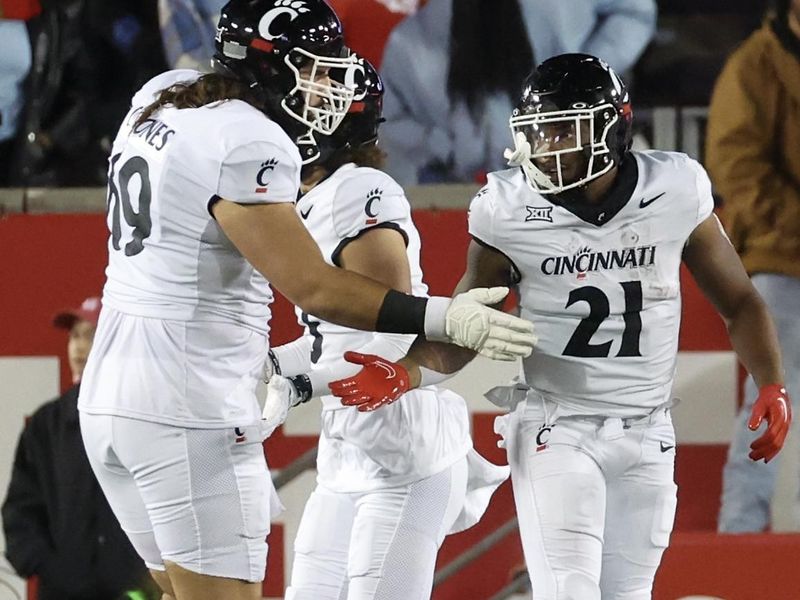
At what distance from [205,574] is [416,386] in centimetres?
63

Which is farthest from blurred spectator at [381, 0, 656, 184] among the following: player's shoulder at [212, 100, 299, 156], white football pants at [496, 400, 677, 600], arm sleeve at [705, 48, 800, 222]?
player's shoulder at [212, 100, 299, 156]

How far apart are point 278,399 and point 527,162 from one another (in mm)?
744

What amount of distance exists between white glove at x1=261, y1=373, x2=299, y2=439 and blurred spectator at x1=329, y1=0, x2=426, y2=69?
1.70 metres

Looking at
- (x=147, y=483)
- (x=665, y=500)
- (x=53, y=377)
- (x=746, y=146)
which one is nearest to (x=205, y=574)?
(x=147, y=483)

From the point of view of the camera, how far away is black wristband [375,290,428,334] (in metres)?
3.05

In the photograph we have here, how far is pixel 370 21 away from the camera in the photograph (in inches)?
199

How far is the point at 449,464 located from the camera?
374 cm

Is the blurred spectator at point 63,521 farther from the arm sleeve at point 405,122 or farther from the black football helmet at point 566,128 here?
the black football helmet at point 566,128

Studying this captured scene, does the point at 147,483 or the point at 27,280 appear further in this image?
the point at 27,280

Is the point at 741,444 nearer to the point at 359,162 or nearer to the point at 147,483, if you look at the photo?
the point at 359,162

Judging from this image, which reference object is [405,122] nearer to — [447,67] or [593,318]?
[447,67]

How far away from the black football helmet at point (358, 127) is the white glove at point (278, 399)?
1.74 ft

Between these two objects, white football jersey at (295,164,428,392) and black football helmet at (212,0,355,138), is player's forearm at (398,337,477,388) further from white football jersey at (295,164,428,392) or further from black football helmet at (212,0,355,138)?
black football helmet at (212,0,355,138)

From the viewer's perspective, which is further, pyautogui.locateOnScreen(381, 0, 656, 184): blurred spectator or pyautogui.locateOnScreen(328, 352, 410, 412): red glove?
pyautogui.locateOnScreen(381, 0, 656, 184): blurred spectator
